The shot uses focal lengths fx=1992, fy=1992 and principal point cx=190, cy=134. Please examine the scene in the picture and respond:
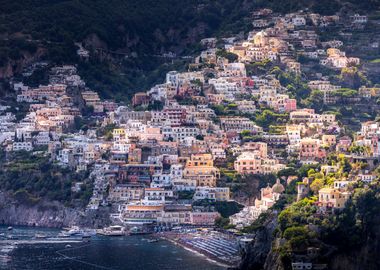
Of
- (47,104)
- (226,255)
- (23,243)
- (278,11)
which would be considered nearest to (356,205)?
(226,255)

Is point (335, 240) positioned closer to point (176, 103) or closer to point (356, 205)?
point (356, 205)

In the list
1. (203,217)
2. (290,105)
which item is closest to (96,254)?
(203,217)

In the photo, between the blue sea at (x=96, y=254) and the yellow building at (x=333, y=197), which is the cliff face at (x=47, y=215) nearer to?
the blue sea at (x=96, y=254)

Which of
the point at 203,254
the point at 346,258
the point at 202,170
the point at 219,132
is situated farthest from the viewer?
the point at 219,132

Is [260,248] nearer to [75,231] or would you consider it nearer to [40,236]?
[40,236]

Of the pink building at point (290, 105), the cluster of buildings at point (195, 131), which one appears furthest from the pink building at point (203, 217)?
the pink building at point (290, 105)

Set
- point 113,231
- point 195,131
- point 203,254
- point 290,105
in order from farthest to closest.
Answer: point 290,105 < point 195,131 < point 113,231 < point 203,254

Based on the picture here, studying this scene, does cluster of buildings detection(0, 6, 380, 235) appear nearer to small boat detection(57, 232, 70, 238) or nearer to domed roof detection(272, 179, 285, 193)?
domed roof detection(272, 179, 285, 193)
